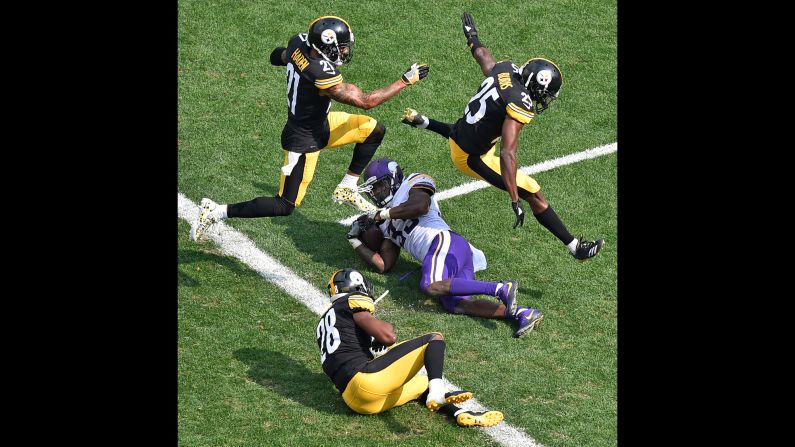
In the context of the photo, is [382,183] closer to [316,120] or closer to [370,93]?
[316,120]

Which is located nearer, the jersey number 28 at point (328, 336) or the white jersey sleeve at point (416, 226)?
the jersey number 28 at point (328, 336)

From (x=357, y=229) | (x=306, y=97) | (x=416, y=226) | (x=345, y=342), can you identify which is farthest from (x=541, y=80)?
(x=345, y=342)

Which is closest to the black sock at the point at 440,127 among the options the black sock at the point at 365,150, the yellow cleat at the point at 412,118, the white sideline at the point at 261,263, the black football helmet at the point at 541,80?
the yellow cleat at the point at 412,118

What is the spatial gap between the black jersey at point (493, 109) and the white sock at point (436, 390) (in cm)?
303

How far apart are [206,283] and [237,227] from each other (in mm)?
1142

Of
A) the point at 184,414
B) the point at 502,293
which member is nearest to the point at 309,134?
the point at 502,293

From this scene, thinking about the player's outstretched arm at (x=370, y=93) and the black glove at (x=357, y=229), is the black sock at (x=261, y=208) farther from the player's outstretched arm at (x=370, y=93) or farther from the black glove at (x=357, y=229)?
the player's outstretched arm at (x=370, y=93)

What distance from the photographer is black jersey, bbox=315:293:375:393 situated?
9523mm

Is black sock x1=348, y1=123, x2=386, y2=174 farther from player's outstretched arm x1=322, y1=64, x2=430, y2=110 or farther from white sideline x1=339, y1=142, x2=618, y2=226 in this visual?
player's outstretched arm x1=322, y1=64, x2=430, y2=110

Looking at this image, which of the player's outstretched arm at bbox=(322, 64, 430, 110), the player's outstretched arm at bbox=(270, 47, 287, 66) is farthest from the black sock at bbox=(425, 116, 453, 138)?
the player's outstretched arm at bbox=(270, 47, 287, 66)

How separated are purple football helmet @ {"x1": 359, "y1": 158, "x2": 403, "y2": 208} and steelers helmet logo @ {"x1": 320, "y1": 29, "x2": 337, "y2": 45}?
148 cm

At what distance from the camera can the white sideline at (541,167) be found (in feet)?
42.7

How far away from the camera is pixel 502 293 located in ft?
35.3

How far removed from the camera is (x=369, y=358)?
9656 millimetres
